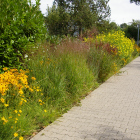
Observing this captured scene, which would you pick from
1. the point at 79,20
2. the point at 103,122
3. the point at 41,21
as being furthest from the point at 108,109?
the point at 79,20

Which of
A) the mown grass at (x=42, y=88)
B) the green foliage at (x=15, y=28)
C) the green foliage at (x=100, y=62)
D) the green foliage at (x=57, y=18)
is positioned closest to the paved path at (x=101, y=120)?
the mown grass at (x=42, y=88)

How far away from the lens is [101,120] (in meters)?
4.59

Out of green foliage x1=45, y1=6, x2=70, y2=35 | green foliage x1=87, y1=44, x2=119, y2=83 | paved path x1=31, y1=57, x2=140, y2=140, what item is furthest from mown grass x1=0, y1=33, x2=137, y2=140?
green foliage x1=45, y1=6, x2=70, y2=35

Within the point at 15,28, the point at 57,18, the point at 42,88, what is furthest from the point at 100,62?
the point at 57,18

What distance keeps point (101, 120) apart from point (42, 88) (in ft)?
5.37

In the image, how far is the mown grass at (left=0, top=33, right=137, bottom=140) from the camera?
12.1ft

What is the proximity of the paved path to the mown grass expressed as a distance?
278mm

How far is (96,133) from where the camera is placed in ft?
12.9

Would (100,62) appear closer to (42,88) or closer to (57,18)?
(42,88)

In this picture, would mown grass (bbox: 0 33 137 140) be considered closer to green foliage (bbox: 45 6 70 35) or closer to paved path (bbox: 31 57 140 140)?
paved path (bbox: 31 57 140 140)

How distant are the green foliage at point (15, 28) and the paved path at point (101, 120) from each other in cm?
199

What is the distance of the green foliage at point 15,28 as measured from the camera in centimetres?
496

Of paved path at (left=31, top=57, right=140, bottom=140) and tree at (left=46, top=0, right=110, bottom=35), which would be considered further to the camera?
tree at (left=46, top=0, right=110, bottom=35)

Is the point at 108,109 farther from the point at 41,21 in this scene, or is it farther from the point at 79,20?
the point at 79,20
